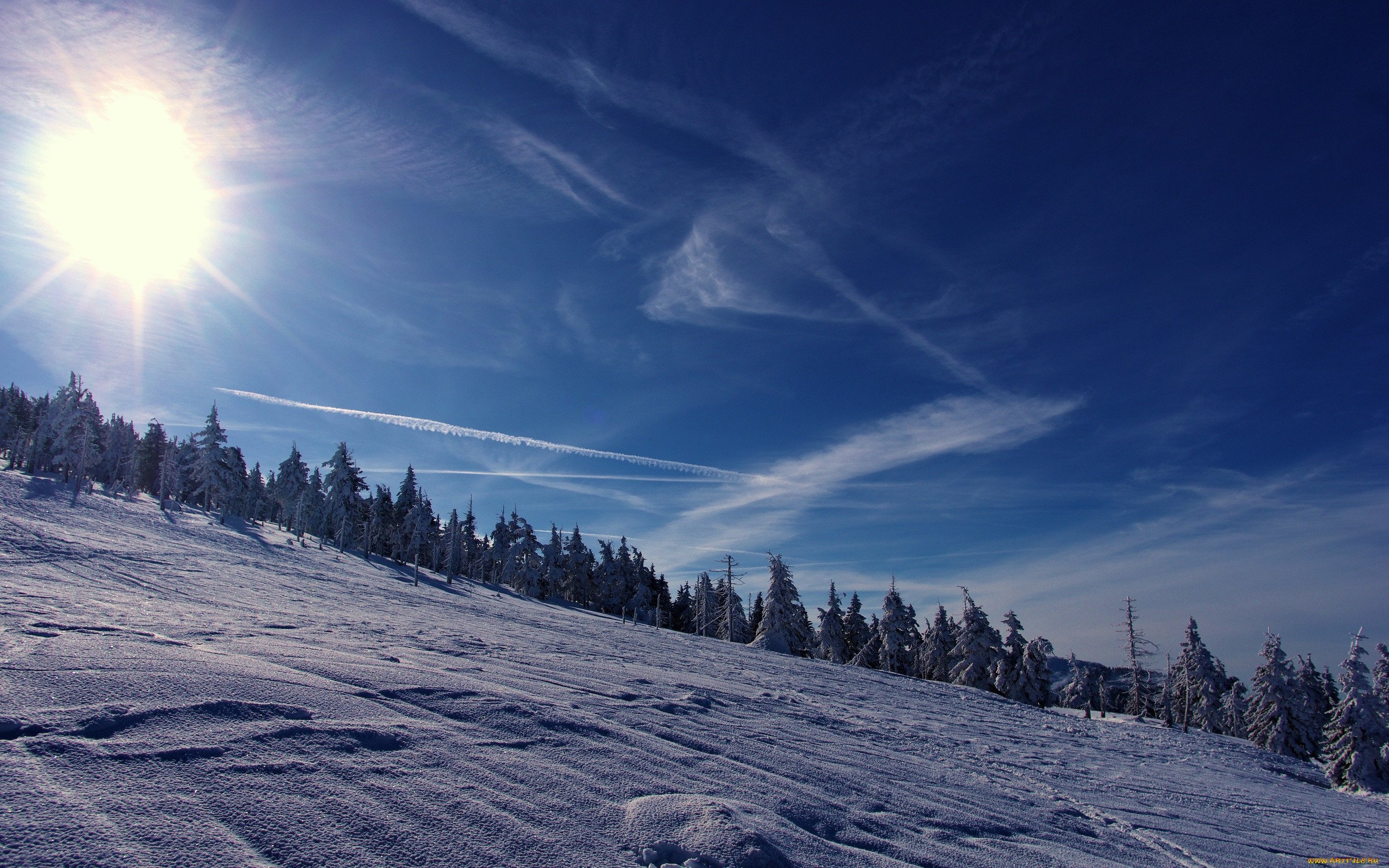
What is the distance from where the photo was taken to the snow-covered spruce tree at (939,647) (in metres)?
51.5

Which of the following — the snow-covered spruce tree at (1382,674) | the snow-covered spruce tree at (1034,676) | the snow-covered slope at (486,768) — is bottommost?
the snow-covered slope at (486,768)

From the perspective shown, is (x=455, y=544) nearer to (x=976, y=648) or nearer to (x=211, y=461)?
(x=211, y=461)

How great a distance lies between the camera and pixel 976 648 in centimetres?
4584

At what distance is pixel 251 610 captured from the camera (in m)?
13.0

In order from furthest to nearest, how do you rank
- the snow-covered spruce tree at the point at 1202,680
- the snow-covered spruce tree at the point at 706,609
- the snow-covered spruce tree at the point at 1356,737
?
the snow-covered spruce tree at the point at 706,609 → the snow-covered spruce tree at the point at 1202,680 → the snow-covered spruce tree at the point at 1356,737

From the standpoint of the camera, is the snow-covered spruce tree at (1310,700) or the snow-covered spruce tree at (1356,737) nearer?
the snow-covered spruce tree at (1356,737)

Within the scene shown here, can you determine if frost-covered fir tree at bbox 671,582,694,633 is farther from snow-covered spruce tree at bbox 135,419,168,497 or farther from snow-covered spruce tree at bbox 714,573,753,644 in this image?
snow-covered spruce tree at bbox 135,419,168,497

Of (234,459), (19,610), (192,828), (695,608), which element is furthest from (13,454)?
(192,828)

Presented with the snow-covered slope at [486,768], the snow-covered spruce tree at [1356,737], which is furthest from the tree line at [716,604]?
the snow-covered slope at [486,768]

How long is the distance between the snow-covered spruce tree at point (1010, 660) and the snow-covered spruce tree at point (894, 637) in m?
7.74

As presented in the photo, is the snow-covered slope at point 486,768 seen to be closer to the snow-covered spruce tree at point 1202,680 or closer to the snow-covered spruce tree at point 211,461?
the snow-covered spruce tree at point 1202,680

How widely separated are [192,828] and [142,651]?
14.2 feet

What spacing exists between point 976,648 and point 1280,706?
17.3 meters

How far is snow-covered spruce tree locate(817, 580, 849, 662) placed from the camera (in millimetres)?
52656
